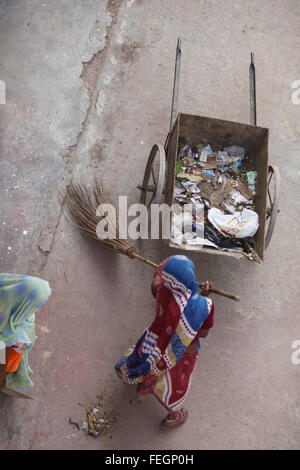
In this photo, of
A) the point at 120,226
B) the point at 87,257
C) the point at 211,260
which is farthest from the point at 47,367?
the point at 211,260

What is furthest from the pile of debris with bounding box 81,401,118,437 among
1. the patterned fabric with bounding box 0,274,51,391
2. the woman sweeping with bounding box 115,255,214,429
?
the patterned fabric with bounding box 0,274,51,391

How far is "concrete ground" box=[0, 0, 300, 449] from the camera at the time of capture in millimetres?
3490

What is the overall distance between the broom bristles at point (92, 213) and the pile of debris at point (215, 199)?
0.50m

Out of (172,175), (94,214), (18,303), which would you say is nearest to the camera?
(18,303)

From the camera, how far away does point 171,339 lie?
281 cm

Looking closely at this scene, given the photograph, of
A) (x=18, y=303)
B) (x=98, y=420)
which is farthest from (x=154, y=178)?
(x=98, y=420)

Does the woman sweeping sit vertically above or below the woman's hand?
below

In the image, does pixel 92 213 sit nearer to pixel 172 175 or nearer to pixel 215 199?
pixel 172 175

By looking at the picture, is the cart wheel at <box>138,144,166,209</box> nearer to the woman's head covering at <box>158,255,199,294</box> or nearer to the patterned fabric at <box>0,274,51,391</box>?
the woman's head covering at <box>158,255,199,294</box>

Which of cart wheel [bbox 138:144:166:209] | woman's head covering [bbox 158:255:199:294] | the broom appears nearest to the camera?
woman's head covering [bbox 158:255:199:294]

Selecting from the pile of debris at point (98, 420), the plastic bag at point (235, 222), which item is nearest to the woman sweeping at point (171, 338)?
the pile of debris at point (98, 420)

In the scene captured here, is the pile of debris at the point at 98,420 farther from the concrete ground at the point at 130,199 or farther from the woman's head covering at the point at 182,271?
the woman's head covering at the point at 182,271

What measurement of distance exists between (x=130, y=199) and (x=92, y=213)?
0.47 m
